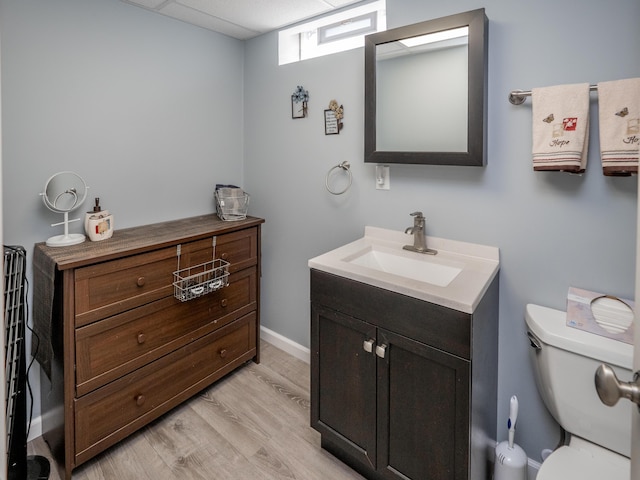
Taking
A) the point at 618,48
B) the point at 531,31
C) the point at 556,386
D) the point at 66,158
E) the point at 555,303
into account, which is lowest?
the point at 556,386

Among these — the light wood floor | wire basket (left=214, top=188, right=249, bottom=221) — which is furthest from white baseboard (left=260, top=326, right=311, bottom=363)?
wire basket (left=214, top=188, right=249, bottom=221)

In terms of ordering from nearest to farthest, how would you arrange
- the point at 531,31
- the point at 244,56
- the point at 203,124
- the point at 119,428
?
the point at 531,31 < the point at 119,428 < the point at 203,124 < the point at 244,56

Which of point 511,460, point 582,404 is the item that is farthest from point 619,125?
point 511,460

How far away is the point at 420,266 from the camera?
1.81m

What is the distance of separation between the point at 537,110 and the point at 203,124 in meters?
1.86

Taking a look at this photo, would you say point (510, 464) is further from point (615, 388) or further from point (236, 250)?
point (236, 250)

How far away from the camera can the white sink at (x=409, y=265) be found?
173 cm

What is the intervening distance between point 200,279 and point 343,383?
926mm

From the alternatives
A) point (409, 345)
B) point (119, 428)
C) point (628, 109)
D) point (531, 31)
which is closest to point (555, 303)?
point (409, 345)

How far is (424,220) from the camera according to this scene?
6.13 ft

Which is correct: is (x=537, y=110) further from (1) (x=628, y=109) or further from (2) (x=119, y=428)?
(2) (x=119, y=428)

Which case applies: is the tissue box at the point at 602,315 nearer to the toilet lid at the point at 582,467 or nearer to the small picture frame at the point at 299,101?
the toilet lid at the point at 582,467

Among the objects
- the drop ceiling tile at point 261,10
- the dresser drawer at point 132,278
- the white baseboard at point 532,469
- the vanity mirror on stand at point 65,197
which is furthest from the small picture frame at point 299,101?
the white baseboard at point 532,469

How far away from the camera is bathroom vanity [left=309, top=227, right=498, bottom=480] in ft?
4.44
